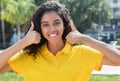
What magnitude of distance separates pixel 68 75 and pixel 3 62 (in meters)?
0.57

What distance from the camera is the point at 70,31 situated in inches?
126

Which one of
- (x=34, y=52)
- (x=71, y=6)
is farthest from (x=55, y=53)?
(x=71, y=6)

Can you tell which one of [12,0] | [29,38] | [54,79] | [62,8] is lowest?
[12,0]

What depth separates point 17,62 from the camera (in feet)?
10.2

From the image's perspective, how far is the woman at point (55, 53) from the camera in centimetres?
298

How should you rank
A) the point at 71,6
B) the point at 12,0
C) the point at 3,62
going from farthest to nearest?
1. the point at 71,6
2. the point at 12,0
3. the point at 3,62

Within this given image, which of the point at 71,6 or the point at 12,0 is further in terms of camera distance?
the point at 71,6

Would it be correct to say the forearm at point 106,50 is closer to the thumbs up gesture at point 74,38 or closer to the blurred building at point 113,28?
the thumbs up gesture at point 74,38

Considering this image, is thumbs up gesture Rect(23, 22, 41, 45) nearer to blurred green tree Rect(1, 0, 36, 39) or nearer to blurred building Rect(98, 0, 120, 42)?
blurred green tree Rect(1, 0, 36, 39)

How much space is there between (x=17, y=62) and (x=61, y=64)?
14.6 inches

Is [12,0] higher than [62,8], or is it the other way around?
[62,8]

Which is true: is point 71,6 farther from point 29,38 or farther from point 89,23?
point 29,38

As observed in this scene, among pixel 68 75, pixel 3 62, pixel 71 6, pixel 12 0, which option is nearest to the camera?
pixel 68 75

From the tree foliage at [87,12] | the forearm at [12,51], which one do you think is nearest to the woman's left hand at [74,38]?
the forearm at [12,51]
